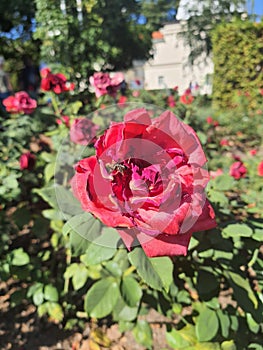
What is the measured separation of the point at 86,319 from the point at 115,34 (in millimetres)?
2674

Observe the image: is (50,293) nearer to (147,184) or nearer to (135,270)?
(135,270)

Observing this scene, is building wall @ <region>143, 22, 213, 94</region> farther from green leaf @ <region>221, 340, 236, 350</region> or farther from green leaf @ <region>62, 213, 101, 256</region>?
green leaf @ <region>221, 340, 236, 350</region>

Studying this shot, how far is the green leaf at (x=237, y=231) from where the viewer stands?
2.34 ft

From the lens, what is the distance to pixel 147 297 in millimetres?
1000

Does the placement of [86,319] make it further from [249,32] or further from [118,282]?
[249,32]

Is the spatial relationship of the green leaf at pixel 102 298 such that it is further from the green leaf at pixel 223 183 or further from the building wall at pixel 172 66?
the building wall at pixel 172 66

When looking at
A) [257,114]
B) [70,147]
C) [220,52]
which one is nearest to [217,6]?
[70,147]

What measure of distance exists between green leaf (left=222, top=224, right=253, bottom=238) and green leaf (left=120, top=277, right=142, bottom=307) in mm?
274

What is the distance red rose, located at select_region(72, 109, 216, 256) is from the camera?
1.38 feet

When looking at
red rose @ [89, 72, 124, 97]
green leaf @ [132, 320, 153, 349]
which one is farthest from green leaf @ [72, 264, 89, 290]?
red rose @ [89, 72, 124, 97]

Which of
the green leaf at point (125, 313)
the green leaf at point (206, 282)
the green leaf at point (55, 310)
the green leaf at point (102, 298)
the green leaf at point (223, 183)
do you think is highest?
the green leaf at point (223, 183)

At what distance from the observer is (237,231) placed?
0.73 meters

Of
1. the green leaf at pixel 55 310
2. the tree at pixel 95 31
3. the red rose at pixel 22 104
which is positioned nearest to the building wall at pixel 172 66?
the tree at pixel 95 31

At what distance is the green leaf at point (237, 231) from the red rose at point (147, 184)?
0.90 feet
